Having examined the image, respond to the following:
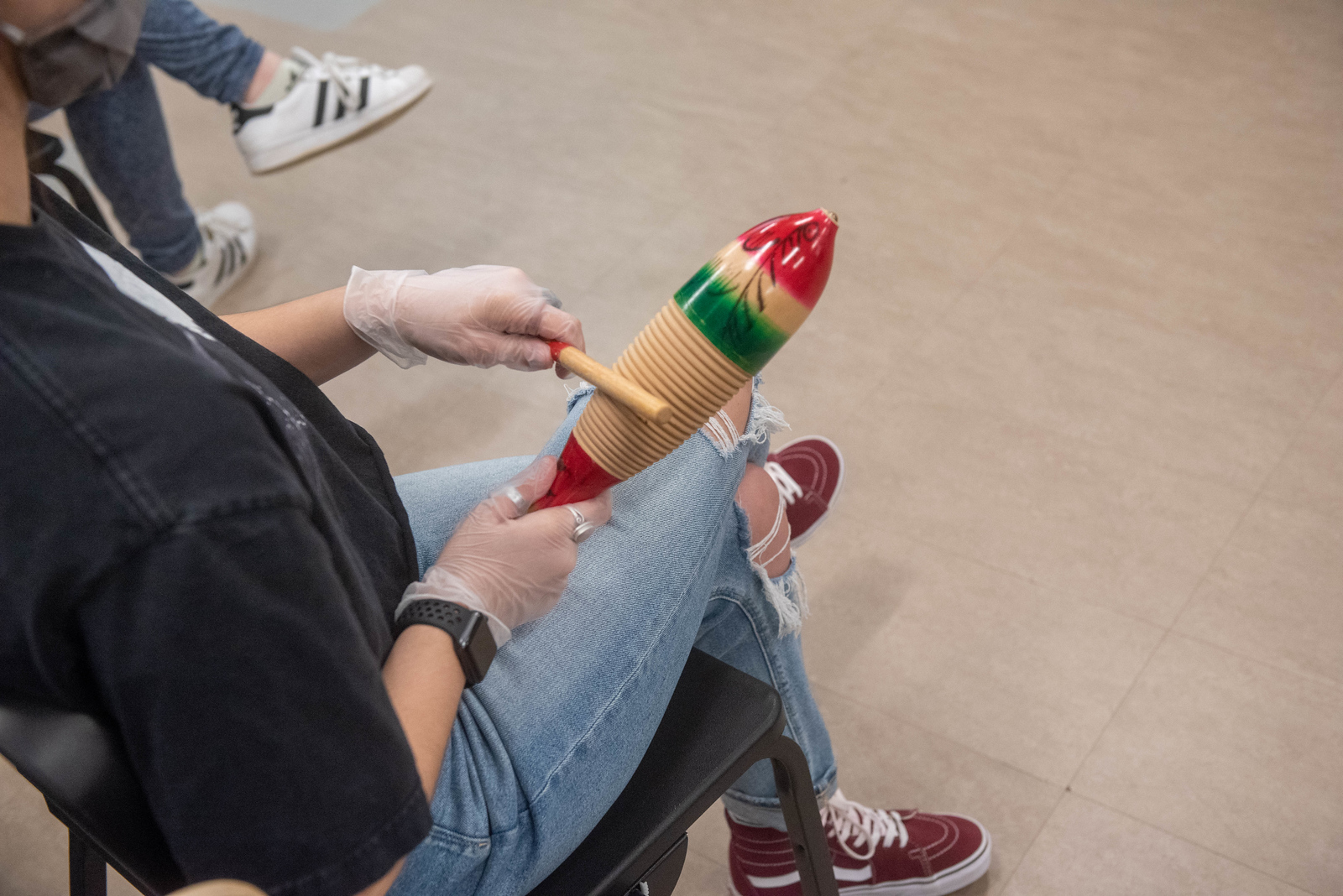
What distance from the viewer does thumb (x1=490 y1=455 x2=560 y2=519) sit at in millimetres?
846

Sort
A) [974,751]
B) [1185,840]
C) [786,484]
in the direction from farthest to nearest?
[786,484], [974,751], [1185,840]

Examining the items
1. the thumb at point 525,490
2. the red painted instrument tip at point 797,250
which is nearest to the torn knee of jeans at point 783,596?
the thumb at point 525,490

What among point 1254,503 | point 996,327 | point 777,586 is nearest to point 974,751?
point 777,586

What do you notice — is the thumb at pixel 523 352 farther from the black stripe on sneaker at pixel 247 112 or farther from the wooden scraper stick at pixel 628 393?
the black stripe on sneaker at pixel 247 112

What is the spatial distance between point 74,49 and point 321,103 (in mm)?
1548

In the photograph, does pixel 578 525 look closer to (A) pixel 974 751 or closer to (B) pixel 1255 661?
(A) pixel 974 751

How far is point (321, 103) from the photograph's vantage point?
200 cm

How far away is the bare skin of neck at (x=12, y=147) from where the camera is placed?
1.77 feet

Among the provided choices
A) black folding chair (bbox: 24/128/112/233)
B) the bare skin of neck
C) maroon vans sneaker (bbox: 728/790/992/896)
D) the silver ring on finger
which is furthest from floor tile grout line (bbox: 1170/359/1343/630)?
black folding chair (bbox: 24/128/112/233)

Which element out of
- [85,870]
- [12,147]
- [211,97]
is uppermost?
[12,147]

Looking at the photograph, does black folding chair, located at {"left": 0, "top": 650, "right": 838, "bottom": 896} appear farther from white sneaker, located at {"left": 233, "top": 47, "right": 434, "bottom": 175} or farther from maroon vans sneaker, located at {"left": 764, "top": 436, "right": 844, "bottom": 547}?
white sneaker, located at {"left": 233, "top": 47, "right": 434, "bottom": 175}

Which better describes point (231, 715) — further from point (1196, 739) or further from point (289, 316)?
point (1196, 739)

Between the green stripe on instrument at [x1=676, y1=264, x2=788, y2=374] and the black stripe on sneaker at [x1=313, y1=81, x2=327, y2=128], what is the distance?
61.1 inches

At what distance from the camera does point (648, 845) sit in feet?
2.52
